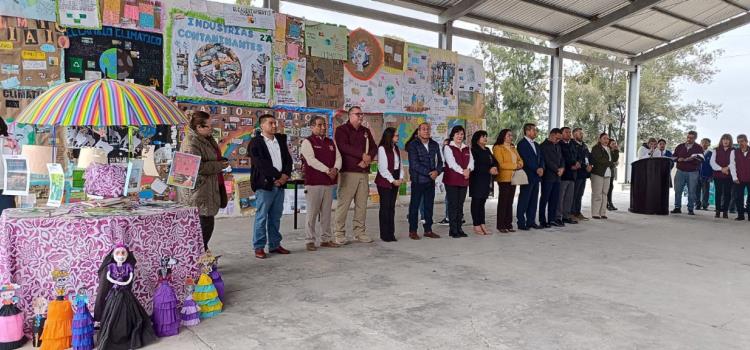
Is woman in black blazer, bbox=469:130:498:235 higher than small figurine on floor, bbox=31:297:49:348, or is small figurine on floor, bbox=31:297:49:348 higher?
woman in black blazer, bbox=469:130:498:235

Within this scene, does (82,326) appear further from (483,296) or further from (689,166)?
(689,166)

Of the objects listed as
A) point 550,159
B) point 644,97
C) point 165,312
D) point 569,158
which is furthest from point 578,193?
point 644,97

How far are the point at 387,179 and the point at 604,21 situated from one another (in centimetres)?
854

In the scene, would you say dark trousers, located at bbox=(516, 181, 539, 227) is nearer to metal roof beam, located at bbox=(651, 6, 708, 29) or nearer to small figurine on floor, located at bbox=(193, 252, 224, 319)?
small figurine on floor, located at bbox=(193, 252, 224, 319)

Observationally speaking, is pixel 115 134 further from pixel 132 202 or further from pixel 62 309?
pixel 62 309

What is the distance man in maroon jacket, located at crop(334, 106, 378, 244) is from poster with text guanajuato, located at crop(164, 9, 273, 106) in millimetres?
2488

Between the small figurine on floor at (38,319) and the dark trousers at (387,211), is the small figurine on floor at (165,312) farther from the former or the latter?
the dark trousers at (387,211)

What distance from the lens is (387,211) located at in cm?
619

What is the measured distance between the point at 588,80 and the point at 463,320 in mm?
22364

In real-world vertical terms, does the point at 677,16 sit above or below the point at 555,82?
above

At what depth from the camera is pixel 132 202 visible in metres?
3.65

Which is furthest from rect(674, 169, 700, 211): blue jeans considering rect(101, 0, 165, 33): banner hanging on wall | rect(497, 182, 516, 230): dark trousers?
rect(101, 0, 165, 33): banner hanging on wall

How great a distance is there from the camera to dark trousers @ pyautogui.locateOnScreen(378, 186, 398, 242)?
6.15m

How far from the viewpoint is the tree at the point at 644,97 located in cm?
2311
